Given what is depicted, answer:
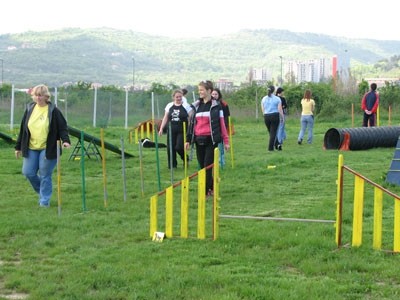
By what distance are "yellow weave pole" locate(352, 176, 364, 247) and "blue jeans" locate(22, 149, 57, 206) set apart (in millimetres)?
4440

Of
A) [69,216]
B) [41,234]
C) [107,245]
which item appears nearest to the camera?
[107,245]

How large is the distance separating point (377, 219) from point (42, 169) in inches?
186

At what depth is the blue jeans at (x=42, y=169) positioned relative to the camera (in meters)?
10.1

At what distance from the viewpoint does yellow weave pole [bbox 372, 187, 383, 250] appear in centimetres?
704

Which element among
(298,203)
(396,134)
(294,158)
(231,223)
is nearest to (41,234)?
(231,223)

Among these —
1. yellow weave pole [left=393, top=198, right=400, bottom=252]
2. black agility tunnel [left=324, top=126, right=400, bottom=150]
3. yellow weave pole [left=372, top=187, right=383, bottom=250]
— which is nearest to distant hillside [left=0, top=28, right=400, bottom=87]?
black agility tunnel [left=324, top=126, right=400, bottom=150]

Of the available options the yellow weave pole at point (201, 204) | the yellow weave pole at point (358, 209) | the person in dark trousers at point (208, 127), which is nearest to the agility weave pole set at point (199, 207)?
the yellow weave pole at point (201, 204)

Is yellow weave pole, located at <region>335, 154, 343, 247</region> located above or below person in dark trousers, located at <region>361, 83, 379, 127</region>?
below

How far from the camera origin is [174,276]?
634 cm

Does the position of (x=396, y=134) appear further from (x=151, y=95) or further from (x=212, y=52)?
(x=212, y=52)

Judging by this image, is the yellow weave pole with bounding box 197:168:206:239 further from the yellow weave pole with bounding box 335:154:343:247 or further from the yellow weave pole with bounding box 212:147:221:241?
the yellow weave pole with bounding box 335:154:343:247

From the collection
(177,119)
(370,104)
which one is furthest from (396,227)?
(370,104)

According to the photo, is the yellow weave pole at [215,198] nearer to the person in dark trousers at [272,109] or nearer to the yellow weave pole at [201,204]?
the yellow weave pole at [201,204]

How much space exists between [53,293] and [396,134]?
561 inches
